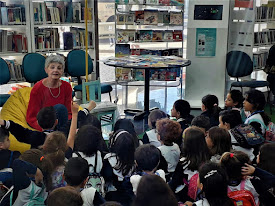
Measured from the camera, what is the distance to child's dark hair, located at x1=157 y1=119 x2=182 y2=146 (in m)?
3.09

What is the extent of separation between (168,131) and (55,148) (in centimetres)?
86

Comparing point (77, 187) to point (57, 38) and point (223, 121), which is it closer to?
point (223, 121)

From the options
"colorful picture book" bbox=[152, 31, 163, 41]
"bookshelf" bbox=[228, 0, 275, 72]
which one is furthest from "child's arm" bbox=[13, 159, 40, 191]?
"bookshelf" bbox=[228, 0, 275, 72]

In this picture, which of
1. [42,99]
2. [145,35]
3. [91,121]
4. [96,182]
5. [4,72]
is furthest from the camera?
[145,35]

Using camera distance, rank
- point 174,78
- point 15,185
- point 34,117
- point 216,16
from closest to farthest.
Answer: point 15,185
point 34,117
point 216,16
point 174,78

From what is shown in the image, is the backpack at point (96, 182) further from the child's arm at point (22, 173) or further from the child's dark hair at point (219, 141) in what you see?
the child's dark hair at point (219, 141)

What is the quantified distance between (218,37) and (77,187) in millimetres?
4560

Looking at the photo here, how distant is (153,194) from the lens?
6.18ft

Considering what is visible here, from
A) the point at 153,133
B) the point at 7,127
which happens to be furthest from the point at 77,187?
the point at 153,133

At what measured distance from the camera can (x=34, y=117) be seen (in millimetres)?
4184

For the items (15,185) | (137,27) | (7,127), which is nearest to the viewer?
(15,185)

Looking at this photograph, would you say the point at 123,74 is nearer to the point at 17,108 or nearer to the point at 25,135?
the point at 17,108

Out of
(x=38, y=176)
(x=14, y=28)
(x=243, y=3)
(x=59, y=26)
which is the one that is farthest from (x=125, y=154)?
(x=243, y=3)

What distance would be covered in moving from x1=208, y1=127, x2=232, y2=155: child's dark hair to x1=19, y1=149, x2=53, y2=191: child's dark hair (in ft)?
3.80
